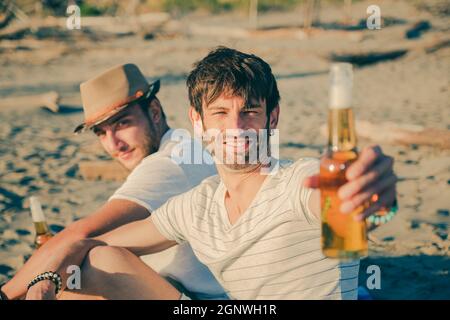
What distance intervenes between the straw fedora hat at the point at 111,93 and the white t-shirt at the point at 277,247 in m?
1.41

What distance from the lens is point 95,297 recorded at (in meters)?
2.77

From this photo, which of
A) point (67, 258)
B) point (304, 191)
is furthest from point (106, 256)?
point (304, 191)

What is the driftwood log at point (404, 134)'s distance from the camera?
676 cm

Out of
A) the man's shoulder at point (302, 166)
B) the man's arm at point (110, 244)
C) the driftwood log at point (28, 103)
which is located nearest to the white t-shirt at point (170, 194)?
the man's arm at point (110, 244)

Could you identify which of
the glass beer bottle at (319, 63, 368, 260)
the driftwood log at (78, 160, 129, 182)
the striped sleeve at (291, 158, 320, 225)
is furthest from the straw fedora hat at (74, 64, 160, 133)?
the driftwood log at (78, 160, 129, 182)

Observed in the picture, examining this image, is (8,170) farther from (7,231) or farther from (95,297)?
(95,297)

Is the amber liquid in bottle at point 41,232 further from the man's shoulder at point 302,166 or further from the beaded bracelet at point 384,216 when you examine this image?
the beaded bracelet at point 384,216

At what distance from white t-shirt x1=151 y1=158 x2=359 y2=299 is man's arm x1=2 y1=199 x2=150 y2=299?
26.7 inches

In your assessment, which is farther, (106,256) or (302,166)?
(106,256)

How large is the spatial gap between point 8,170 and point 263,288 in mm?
5621

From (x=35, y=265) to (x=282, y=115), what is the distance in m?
7.41

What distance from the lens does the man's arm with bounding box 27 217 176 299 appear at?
8.47ft

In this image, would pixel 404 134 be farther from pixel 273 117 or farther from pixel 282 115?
pixel 273 117

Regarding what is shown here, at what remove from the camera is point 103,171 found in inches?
263
